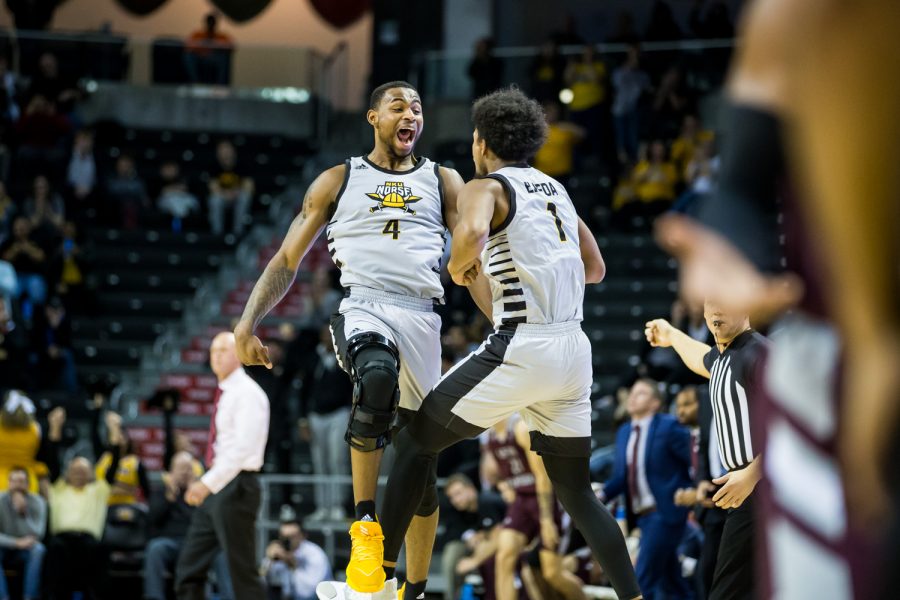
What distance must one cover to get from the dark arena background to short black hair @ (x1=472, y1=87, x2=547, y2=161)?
1345 millimetres

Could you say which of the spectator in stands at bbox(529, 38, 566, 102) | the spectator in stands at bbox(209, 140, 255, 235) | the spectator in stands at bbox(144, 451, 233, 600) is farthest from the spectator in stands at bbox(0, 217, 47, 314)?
the spectator in stands at bbox(529, 38, 566, 102)

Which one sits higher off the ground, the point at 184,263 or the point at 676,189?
the point at 676,189

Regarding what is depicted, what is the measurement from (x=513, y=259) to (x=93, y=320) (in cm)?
1346

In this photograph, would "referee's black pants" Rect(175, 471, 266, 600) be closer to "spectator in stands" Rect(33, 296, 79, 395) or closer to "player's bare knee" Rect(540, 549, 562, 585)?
"player's bare knee" Rect(540, 549, 562, 585)

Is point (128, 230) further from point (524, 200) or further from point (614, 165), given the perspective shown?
point (524, 200)

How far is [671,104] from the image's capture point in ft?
55.2

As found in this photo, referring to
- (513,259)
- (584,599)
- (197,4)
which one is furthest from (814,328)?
(197,4)

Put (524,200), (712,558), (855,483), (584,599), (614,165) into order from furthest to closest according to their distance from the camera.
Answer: (614,165)
(584,599)
(712,558)
(524,200)
(855,483)

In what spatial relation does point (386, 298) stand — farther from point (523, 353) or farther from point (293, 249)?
point (523, 353)

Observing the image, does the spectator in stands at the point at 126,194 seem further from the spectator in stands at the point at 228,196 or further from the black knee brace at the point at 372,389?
the black knee brace at the point at 372,389

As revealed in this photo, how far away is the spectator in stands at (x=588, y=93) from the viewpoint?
17.3m

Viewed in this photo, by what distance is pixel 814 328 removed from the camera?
1.98 metres

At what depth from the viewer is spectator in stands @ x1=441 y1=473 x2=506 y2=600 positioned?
11125mm

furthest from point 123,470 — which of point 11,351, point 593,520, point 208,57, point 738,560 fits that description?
point 208,57
